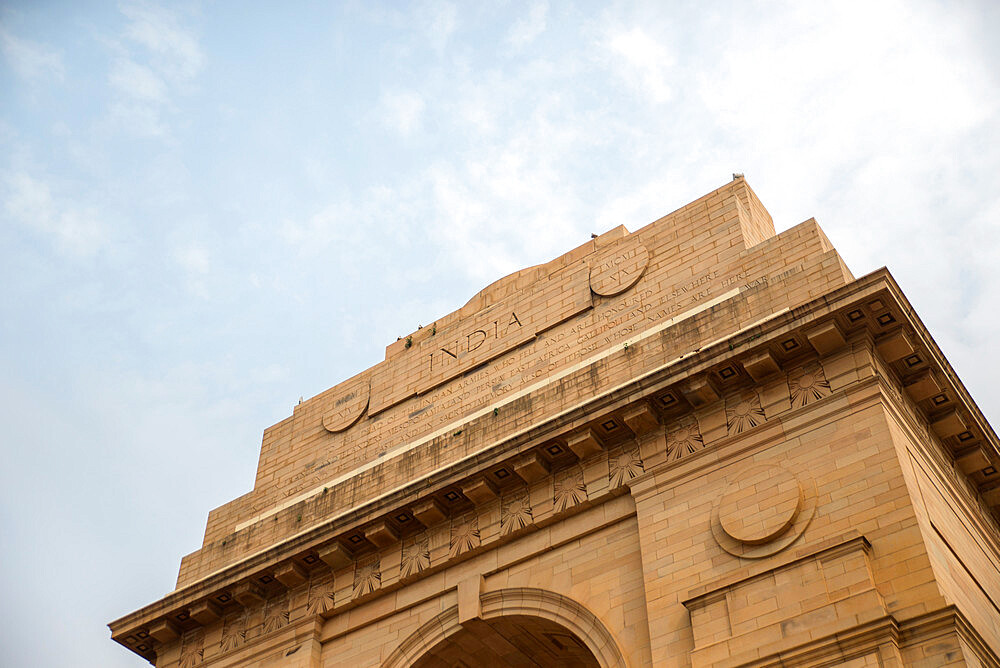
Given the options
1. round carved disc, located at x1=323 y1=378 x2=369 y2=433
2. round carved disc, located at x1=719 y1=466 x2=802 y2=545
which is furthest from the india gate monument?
round carved disc, located at x1=323 y1=378 x2=369 y2=433

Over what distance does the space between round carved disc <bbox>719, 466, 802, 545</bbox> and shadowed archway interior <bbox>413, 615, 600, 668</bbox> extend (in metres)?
3.87

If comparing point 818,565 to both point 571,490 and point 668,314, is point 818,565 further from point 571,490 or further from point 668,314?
point 668,314

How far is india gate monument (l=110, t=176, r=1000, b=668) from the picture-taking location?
16297 mm

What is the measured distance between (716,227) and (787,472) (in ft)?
22.4

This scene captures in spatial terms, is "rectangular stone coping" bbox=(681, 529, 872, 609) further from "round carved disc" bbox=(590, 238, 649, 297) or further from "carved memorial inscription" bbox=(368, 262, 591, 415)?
"carved memorial inscription" bbox=(368, 262, 591, 415)

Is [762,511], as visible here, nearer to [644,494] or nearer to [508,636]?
[644,494]

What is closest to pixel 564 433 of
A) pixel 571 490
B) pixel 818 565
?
pixel 571 490

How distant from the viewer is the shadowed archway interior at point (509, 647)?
20000mm

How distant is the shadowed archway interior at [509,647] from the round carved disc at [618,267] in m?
7.01

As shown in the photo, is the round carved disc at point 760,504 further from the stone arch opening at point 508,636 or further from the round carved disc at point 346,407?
the round carved disc at point 346,407

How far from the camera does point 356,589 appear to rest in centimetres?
2166

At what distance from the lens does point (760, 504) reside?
17391mm

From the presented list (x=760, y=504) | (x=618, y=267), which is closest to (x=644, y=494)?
(x=760, y=504)

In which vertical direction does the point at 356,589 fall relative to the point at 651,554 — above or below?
above
